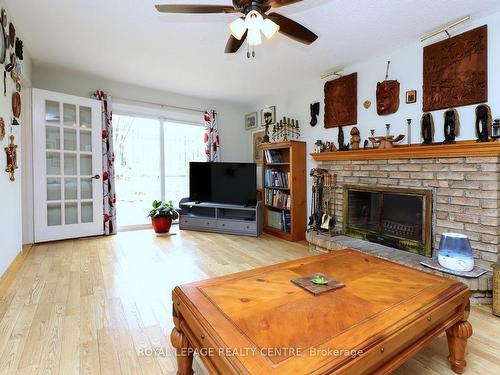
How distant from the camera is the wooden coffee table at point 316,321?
0.84 m

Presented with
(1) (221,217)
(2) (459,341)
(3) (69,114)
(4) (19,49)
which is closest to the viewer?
(2) (459,341)

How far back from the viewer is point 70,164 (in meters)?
3.67

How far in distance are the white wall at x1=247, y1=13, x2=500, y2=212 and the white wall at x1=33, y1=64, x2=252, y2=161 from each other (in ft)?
5.25

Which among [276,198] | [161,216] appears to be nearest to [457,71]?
[276,198]

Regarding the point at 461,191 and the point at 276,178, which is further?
the point at 276,178

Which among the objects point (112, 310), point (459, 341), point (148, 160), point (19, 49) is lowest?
point (112, 310)

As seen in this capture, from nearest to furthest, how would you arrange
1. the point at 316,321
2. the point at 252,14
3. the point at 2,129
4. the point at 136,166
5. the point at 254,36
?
the point at 316,321
the point at 252,14
the point at 254,36
the point at 2,129
the point at 136,166

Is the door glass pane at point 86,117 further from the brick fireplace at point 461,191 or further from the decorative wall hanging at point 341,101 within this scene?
the brick fireplace at point 461,191

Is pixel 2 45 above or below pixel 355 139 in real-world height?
above

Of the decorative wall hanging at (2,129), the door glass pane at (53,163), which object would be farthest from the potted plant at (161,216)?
the decorative wall hanging at (2,129)

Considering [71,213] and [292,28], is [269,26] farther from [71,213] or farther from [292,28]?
[71,213]

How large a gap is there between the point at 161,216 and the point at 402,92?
11.6ft

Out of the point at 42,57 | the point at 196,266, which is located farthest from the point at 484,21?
the point at 42,57

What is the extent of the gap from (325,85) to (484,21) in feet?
5.42
